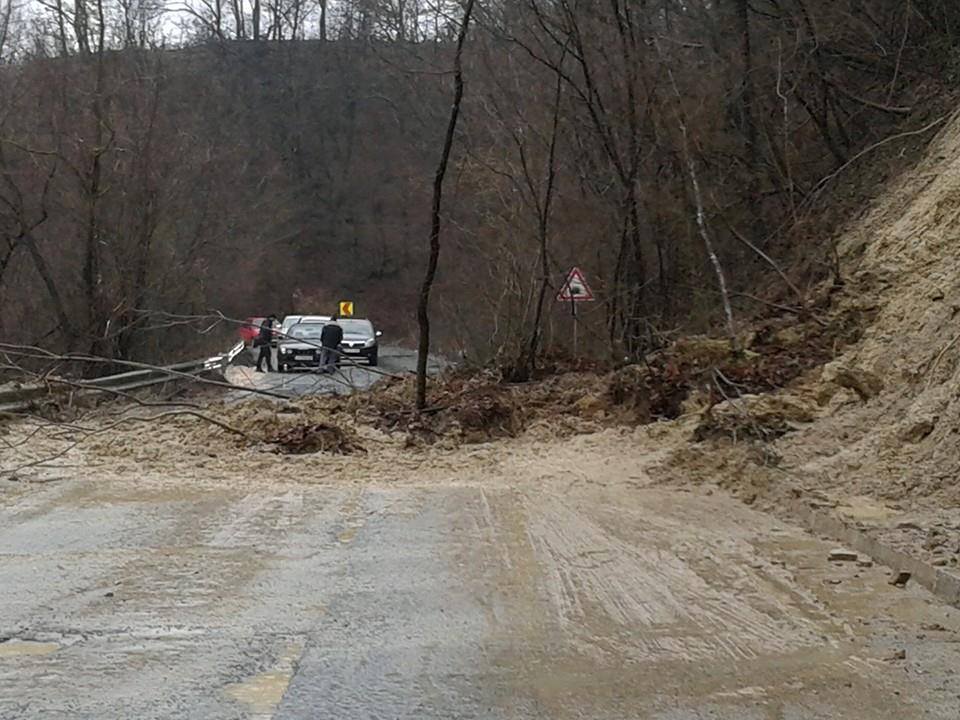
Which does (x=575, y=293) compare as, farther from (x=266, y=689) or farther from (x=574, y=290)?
(x=266, y=689)

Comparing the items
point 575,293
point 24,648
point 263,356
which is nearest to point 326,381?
point 575,293

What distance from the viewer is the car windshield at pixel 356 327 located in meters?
36.8

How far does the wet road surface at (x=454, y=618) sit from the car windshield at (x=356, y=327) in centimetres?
2556

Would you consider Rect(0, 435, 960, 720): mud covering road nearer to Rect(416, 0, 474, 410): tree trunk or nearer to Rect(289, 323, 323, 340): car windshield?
Rect(416, 0, 474, 410): tree trunk

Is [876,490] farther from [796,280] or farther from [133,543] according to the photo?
[796,280]

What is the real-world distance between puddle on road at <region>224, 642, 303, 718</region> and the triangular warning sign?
16.6 metres

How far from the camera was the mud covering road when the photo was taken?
233 inches

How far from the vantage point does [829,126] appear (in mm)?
21109

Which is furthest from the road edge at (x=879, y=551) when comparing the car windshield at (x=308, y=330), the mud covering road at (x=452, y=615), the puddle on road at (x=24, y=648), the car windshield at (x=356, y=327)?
the car windshield at (x=356, y=327)

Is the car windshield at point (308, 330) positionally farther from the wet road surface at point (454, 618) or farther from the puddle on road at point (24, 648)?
the puddle on road at point (24, 648)

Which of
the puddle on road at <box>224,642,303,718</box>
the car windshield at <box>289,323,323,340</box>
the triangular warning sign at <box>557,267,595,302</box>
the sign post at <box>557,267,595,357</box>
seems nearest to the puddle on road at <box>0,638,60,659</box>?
the puddle on road at <box>224,642,303,718</box>

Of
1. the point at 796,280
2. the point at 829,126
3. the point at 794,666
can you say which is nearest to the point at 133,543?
the point at 794,666

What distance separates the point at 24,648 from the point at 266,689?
1.64m

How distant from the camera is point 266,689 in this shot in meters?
6.00
